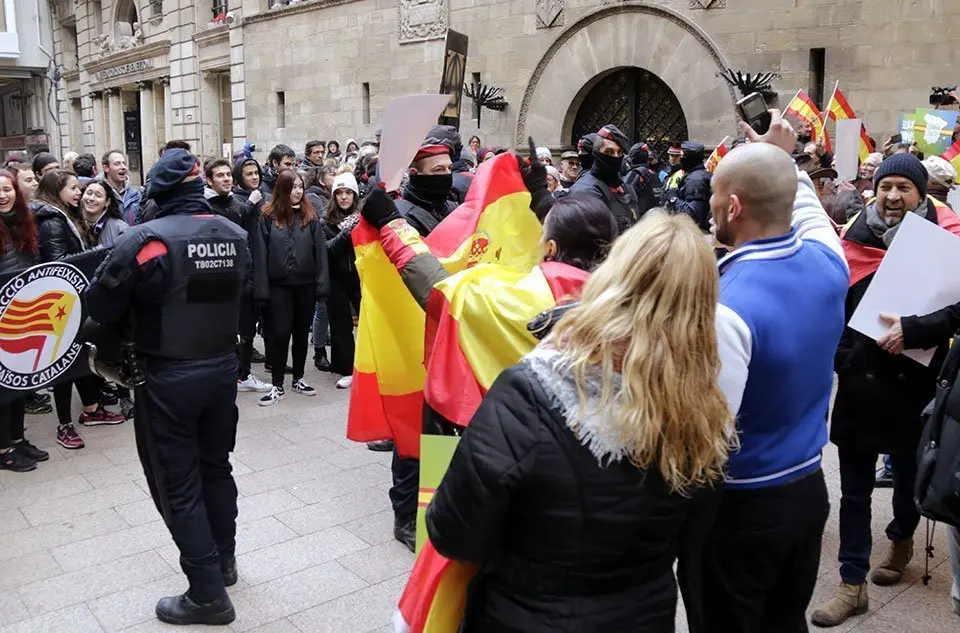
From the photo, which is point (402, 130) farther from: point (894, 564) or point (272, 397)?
point (272, 397)

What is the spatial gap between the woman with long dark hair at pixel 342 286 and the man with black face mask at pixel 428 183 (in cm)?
279

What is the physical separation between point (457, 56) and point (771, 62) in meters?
7.16

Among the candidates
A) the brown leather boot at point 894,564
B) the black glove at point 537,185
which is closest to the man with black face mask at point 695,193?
the black glove at point 537,185

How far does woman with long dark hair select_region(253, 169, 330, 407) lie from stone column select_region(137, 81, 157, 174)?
24034 millimetres

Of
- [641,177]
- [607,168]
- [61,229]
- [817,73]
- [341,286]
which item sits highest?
[817,73]

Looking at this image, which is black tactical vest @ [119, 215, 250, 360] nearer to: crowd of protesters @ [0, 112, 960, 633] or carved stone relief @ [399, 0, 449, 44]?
crowd of protesters @ [0, 112, 960, 633]

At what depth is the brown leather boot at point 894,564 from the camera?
4.10 m

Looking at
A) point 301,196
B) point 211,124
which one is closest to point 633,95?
point 301,196

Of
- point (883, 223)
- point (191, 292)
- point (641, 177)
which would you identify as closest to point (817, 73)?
point (641, 177)

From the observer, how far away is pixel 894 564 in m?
4.15

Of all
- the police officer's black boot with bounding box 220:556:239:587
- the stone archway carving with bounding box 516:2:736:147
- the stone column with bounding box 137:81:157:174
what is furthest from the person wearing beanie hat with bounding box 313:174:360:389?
the stone column with bounding box 137:81:157:174

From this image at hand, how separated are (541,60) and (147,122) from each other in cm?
Answer: 1946

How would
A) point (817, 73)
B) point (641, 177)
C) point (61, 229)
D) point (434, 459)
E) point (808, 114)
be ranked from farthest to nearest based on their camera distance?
1. point (817, 73)
2. point (641, 177)
3. point (808, 114)
4. point (61, 229)
5. point (434, 459)

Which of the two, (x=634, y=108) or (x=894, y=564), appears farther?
(x=634, y=108)
